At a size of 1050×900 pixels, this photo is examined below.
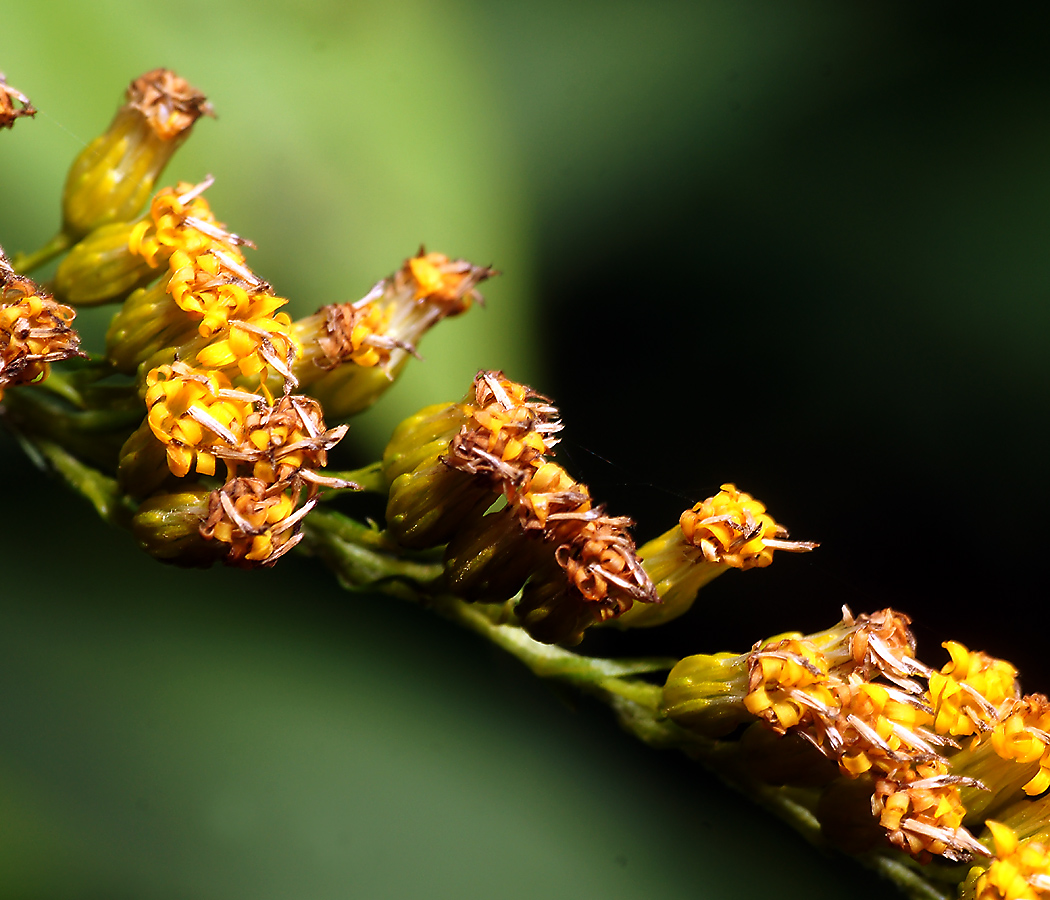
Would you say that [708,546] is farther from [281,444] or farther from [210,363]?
[210,363]

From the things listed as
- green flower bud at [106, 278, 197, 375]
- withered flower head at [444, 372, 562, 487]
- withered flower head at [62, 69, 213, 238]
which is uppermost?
withered flower head at [62, 69, 213, 238]

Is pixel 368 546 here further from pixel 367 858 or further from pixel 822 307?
pixel 822 307

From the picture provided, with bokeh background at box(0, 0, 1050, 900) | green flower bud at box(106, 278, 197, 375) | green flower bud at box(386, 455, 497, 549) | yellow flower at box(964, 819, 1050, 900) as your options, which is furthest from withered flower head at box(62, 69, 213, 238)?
yellow flower at box(964, 819, 1050, 900)

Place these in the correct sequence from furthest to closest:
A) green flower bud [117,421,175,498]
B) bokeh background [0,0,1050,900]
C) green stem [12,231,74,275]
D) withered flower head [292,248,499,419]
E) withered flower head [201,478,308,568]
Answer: bokeh background [0,0,1050,900], green stem [12,231,74,275], withered flower head [292,248,499,419], green flower bud [117,421,175,498], withered flower head [201,478,308,568]

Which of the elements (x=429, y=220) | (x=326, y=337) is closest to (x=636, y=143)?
(x=429, y=220)

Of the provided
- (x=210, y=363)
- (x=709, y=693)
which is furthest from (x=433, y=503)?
(x=709, y=693)

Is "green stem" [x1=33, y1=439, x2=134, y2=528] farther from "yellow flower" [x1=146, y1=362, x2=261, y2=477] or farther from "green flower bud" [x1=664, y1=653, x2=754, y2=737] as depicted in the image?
"green flower bud" [x1=664, y1=653, x2=754, y2=737]
